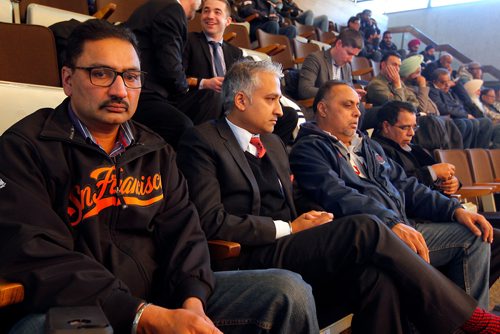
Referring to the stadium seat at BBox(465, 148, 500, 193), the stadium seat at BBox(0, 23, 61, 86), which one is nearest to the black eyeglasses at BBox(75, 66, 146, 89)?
the stadium seat at BBox(0, 23, 61, 86)

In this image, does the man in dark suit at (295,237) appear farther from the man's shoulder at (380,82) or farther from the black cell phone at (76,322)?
the man's shoulder at (380,82)

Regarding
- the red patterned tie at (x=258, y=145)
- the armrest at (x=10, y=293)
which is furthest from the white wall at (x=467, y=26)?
the armrest at (x=10, y=293)

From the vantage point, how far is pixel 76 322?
68 centimetres

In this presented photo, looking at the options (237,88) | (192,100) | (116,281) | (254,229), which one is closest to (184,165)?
(254,229)

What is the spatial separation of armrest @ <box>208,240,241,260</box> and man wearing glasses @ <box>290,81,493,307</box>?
58cm

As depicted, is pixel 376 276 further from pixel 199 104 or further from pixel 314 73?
pixel 314 73

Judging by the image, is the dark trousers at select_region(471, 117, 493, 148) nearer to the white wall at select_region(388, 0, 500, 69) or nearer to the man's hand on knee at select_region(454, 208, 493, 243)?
the man's hand on knee at select_region(454, 208, 493, 243)

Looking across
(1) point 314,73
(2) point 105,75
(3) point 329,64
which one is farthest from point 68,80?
(3) point 329,64

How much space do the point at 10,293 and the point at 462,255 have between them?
156cm

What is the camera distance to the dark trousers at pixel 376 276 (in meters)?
1.26

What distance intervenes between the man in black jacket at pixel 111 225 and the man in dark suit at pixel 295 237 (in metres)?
0.21

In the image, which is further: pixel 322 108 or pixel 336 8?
pixel 336 8

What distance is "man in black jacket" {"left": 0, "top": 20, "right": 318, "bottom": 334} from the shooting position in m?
0.90

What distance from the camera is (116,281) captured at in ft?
3.13
